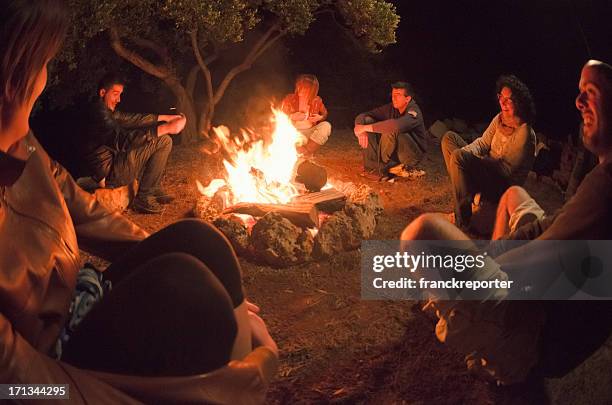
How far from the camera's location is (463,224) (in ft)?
21.1

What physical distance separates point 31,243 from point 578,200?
2.36 metres

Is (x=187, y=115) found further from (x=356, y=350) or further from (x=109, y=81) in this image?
(x=356, y=350)

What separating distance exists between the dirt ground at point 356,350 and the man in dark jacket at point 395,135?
1.93 m

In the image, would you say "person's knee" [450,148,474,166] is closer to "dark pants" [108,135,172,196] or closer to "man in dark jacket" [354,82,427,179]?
"man in dark jacket" [354,82,427,179]

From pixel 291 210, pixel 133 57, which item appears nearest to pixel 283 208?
pixel 291 210

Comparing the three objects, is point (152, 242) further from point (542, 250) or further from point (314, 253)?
point (314, 253)

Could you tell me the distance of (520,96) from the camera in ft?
19.3

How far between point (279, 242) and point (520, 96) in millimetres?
2813

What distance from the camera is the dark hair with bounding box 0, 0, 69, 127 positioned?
1.77m

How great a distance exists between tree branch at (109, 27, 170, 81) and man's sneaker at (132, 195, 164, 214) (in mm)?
2568

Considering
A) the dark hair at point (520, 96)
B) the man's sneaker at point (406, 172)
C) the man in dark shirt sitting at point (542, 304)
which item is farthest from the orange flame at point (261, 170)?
the man in dark shirt sitting at point (542, 304)

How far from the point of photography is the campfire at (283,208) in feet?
18.2

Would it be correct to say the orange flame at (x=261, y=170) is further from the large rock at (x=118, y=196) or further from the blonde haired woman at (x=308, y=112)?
the large rock at (x=118, y=196)

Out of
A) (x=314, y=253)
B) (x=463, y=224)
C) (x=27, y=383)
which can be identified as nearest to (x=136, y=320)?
(x=27, y=383)
